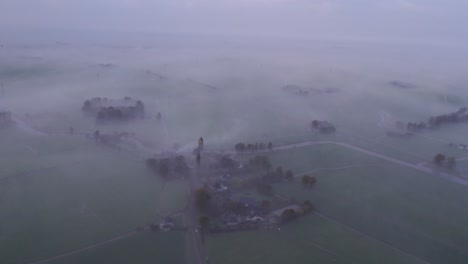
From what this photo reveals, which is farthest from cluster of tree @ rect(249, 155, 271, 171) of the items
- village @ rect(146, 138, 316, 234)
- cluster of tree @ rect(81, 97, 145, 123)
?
cluster of tree @ rect(81, 97, 145, 123)

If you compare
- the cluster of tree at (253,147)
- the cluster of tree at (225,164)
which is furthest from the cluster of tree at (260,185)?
the cluster of tree at (253,147)

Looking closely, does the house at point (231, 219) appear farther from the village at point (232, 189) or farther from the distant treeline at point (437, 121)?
the distant treeline at point (437, 121)

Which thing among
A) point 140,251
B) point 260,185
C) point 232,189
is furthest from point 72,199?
point 260,185

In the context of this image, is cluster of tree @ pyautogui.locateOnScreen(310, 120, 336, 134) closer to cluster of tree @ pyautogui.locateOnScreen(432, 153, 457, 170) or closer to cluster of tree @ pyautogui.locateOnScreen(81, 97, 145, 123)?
cluster of tree @ pyautogui.locateOnScreen(432, 153, 457, 170)

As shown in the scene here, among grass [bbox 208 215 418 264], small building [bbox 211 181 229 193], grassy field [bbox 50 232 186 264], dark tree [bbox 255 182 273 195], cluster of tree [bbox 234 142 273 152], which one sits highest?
cluster of tree [bbox 234 142 273 152]

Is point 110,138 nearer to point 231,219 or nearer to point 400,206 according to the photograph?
point 231,219

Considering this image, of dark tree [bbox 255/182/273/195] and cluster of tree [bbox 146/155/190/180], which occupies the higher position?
cluster of tree [bbox 146/155/190/180]
